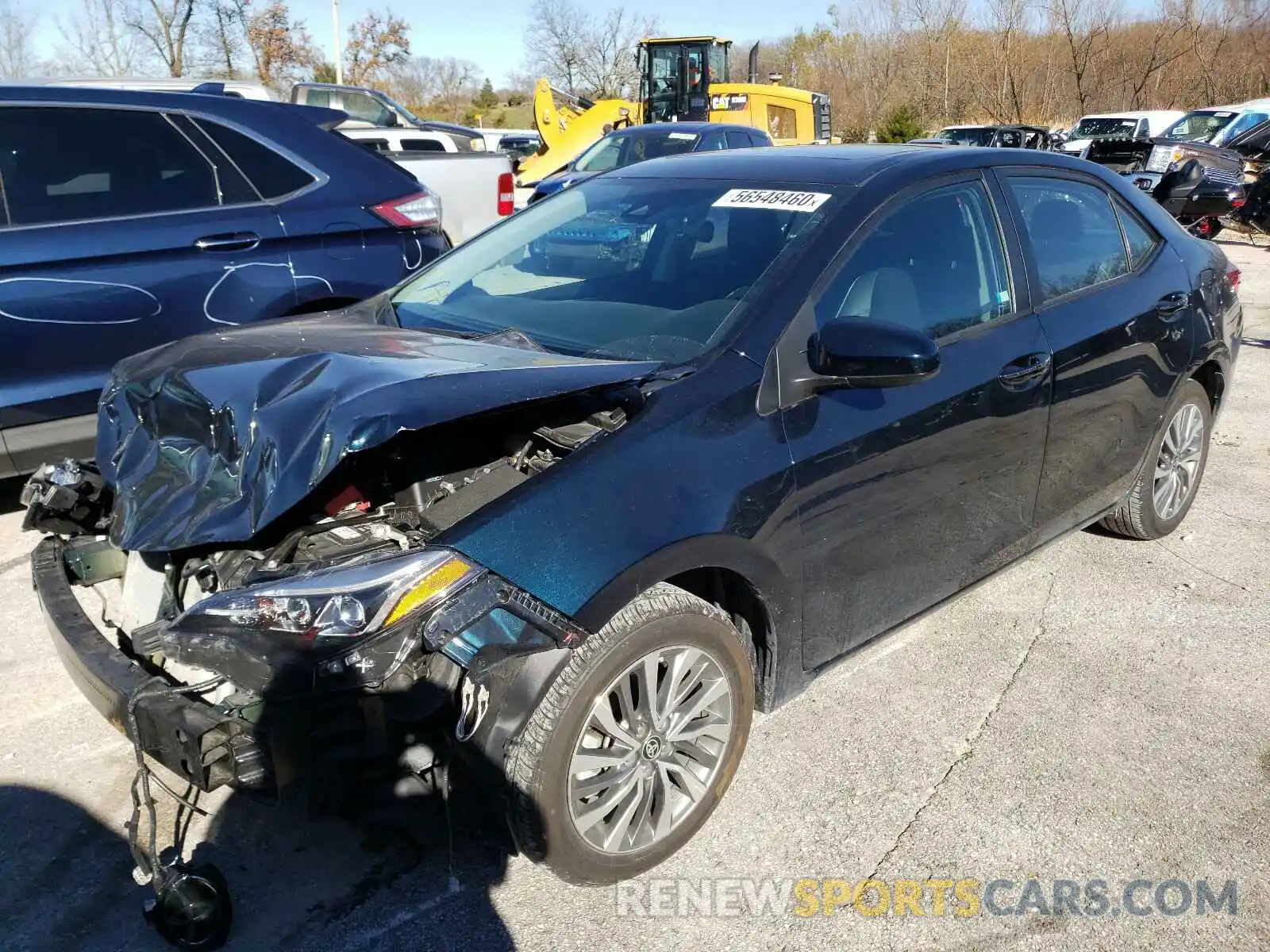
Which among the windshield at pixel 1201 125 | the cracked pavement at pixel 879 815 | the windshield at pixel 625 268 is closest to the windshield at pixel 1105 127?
the windshield at pixel 1201 125

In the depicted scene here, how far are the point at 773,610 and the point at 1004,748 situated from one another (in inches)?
40.8

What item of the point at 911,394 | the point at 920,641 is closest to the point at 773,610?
the point at 911,394

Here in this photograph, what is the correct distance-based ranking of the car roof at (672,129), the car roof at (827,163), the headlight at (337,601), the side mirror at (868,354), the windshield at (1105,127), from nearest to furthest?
the headlight at (337,601), the side mirror at (868,354), the car roof at (827,163), the car roof at (672,129), the windshield at (1105,127)

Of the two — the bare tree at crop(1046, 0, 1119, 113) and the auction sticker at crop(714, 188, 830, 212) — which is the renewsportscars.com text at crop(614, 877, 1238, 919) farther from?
the bare tree at crop(1046, 0, 1119, 113)

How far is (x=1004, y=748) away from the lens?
10.7 feet

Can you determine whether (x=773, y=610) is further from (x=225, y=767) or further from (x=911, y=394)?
(x=225, y=767)

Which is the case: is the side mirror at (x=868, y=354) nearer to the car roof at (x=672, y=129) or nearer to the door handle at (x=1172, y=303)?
the door handle at (x=1172, y=303)

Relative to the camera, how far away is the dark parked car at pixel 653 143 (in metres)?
12.3

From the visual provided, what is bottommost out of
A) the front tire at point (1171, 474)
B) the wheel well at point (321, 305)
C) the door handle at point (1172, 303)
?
the front tire at point (1171, 474)

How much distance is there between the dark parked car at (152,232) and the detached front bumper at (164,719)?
2.12m

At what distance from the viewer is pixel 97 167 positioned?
4.75m

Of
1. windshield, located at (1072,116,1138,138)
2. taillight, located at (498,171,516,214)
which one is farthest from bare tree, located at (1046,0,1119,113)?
taillight, located at (498,171,516,214)

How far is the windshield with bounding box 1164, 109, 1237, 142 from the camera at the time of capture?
21625 millimetres

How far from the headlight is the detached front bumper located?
18 centimetres
